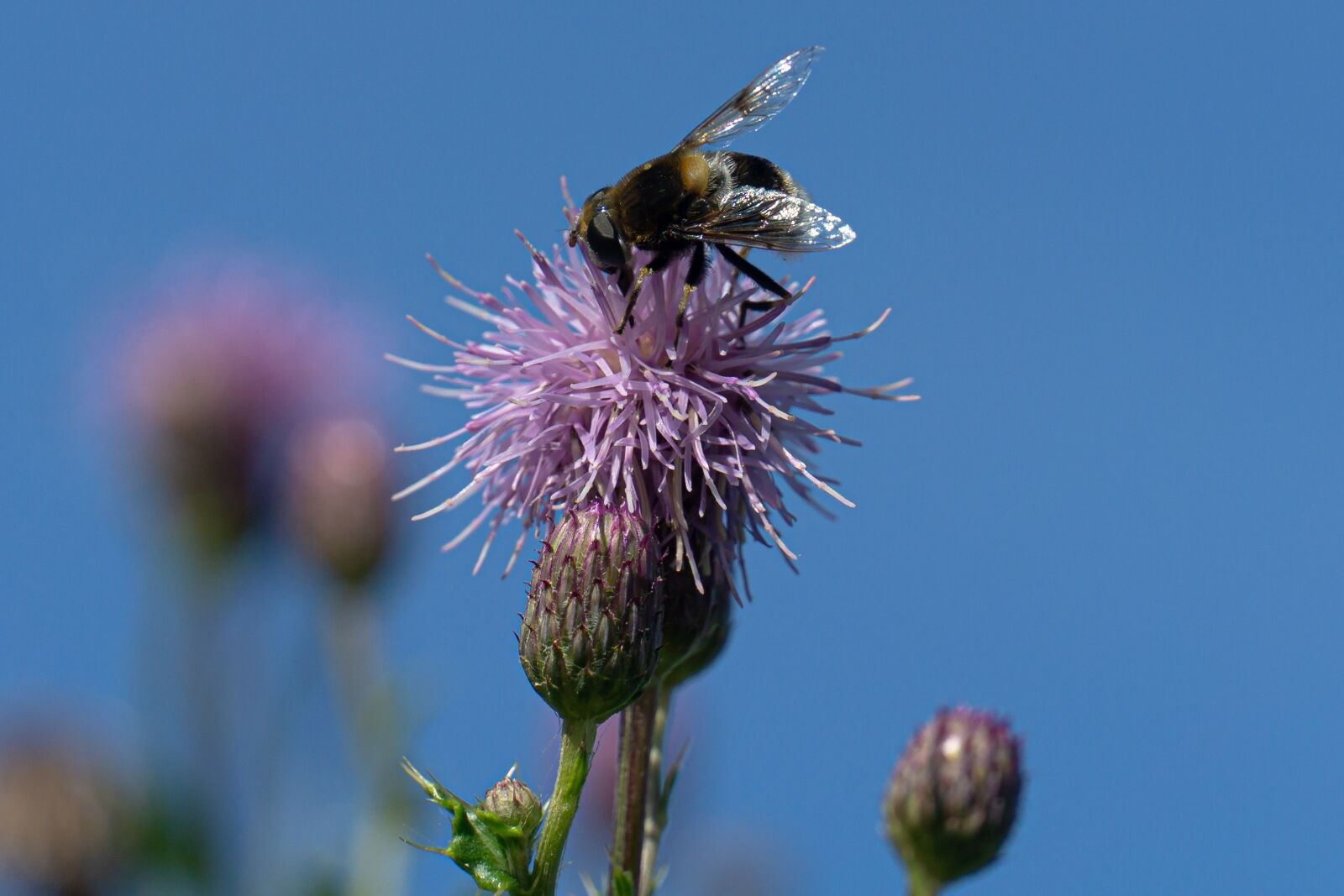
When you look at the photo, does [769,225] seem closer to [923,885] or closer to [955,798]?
[955,798]

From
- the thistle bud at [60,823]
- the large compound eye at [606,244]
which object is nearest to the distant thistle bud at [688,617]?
the large compound eye at [606,244]

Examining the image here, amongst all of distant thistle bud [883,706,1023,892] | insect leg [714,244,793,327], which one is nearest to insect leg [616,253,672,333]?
insect leg [714,244,793,327]

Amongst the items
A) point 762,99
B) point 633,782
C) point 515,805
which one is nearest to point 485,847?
point 515,805

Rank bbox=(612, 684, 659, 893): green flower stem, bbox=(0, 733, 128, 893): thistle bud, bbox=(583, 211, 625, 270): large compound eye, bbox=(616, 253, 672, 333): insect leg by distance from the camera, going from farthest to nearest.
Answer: bbox=(0, 733, 128, 893): thistle bud → bbox=(583, 211, 625, 270): large compound eye → bbox=(616, 253, 672, 333): insect leg → bbox=(612, 684, 659, 893): green flower stem

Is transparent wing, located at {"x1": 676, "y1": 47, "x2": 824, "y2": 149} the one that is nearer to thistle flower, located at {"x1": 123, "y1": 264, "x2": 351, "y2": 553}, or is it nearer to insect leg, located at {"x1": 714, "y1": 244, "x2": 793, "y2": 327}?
insect leg, located at {"x1": 714, "y1": 244, "x2": 793, "y2": 327}

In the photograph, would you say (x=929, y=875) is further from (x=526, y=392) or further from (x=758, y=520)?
(x=526, y=392)

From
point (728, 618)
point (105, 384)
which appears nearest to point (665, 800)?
point (728, 618)

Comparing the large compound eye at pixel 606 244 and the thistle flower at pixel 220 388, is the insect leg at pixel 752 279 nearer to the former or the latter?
the large compound eye at pixel 606 244
